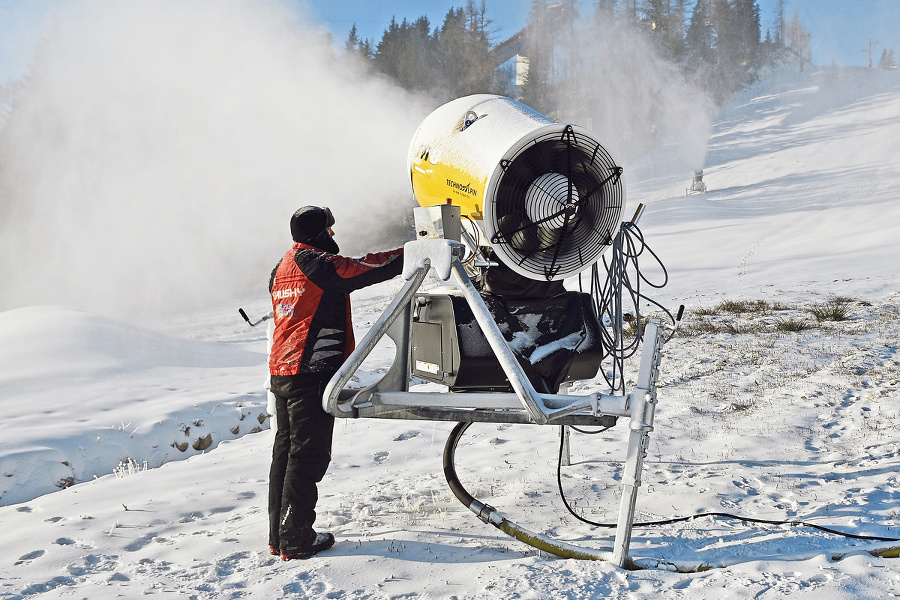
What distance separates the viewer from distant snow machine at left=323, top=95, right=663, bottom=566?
3.04 m

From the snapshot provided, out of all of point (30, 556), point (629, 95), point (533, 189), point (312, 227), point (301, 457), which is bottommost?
point (30, 556)

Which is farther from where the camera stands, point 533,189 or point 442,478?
point 442,478

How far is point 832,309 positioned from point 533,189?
29.4 ft

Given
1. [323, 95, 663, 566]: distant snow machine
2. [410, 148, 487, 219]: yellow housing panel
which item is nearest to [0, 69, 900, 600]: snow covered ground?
[323, 95, 663, 566]: distant snow machine

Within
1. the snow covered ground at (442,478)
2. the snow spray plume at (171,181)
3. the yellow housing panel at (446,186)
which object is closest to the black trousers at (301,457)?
the snow covered ground at (442,478)

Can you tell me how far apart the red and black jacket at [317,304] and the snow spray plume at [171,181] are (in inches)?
955

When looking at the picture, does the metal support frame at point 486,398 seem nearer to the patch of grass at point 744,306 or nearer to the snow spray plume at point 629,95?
the patch of grass at point 744,306

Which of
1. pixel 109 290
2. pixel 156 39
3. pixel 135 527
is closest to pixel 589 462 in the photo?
pixel 135 527

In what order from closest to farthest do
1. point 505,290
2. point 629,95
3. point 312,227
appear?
point 312,227 < point 505,290 < point 629,95

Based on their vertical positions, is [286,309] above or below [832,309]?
above

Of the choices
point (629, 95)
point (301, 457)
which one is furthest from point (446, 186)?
point (629, 95)

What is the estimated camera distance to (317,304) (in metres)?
3.39

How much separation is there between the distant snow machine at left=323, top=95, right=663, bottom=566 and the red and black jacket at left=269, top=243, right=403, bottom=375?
0.69 ft

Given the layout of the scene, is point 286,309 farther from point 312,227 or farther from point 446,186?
point 446,186
